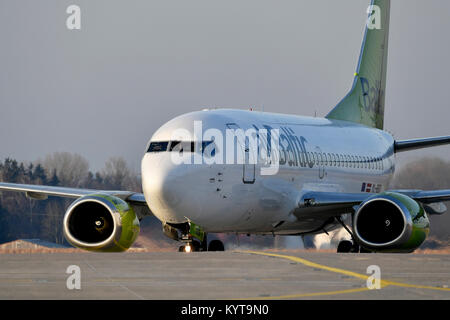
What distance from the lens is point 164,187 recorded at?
2000 cm

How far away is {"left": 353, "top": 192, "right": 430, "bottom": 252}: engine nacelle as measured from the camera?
2161cm

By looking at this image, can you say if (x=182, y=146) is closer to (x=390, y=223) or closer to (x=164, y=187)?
(x=164, y=187)

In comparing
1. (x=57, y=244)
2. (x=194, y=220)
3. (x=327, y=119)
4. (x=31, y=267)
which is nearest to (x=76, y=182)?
(x=57, y=244)

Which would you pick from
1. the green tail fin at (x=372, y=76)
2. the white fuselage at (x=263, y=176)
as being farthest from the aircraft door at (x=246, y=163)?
the green tail fin at (x=372, y=76)

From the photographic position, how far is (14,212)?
150 feet

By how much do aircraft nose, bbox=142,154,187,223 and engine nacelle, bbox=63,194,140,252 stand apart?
210 centimetres

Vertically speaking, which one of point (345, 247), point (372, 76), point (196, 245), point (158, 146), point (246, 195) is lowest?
point (345, 247)

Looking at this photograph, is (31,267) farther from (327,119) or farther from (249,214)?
(327,119)

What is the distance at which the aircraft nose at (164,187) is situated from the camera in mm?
20031

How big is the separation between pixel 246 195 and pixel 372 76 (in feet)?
45.1

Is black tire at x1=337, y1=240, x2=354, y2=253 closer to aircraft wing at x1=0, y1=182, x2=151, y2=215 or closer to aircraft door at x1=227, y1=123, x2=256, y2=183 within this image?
aircraft door at x1=227, y1=123, x2=256, y2=183

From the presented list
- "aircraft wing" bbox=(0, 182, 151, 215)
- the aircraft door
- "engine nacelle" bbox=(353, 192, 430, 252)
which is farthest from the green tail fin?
the aircraft door

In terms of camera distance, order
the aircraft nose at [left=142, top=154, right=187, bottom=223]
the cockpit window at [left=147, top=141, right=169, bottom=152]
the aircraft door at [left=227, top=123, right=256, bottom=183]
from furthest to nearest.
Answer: the aircraft door at [left=227, top=123, right=256, bottom=183], the cockpit window at [left=147, top=141, right=169, bottom=152], the aircraft nose at [left=142, top=154, right=187, bottom=223]

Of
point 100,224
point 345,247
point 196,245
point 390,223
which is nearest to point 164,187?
point 196,245
